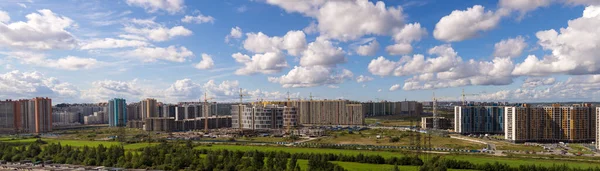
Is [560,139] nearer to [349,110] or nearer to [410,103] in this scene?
[349,110]

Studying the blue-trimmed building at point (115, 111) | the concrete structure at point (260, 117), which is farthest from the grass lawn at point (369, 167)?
the blue-trimmed building at point (115, 111)

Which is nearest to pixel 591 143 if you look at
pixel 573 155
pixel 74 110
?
pixel 573 155

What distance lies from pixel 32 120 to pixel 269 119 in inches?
1412

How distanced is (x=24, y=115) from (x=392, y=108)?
275 ft

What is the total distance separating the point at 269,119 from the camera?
215 ft

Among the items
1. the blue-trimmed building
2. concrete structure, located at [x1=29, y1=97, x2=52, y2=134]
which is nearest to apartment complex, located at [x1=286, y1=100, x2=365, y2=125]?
the blue-trimmed building

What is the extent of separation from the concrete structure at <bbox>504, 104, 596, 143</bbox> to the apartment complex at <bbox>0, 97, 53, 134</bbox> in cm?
6460

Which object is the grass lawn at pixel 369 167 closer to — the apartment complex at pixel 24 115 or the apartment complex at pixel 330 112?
the apartment complex at pixel 330 112

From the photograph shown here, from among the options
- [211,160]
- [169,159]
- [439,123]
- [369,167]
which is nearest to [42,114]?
[169,159]

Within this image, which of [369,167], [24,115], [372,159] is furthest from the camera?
[24,115]

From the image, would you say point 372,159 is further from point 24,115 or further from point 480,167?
point 24,115

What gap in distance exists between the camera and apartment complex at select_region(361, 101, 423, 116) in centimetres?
10869

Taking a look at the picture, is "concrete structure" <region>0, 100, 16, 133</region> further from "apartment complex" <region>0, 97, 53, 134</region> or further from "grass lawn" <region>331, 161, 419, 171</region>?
"grass lawn" <region>331, 161, 419, 171</region>

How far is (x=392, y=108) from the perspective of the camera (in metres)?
118
